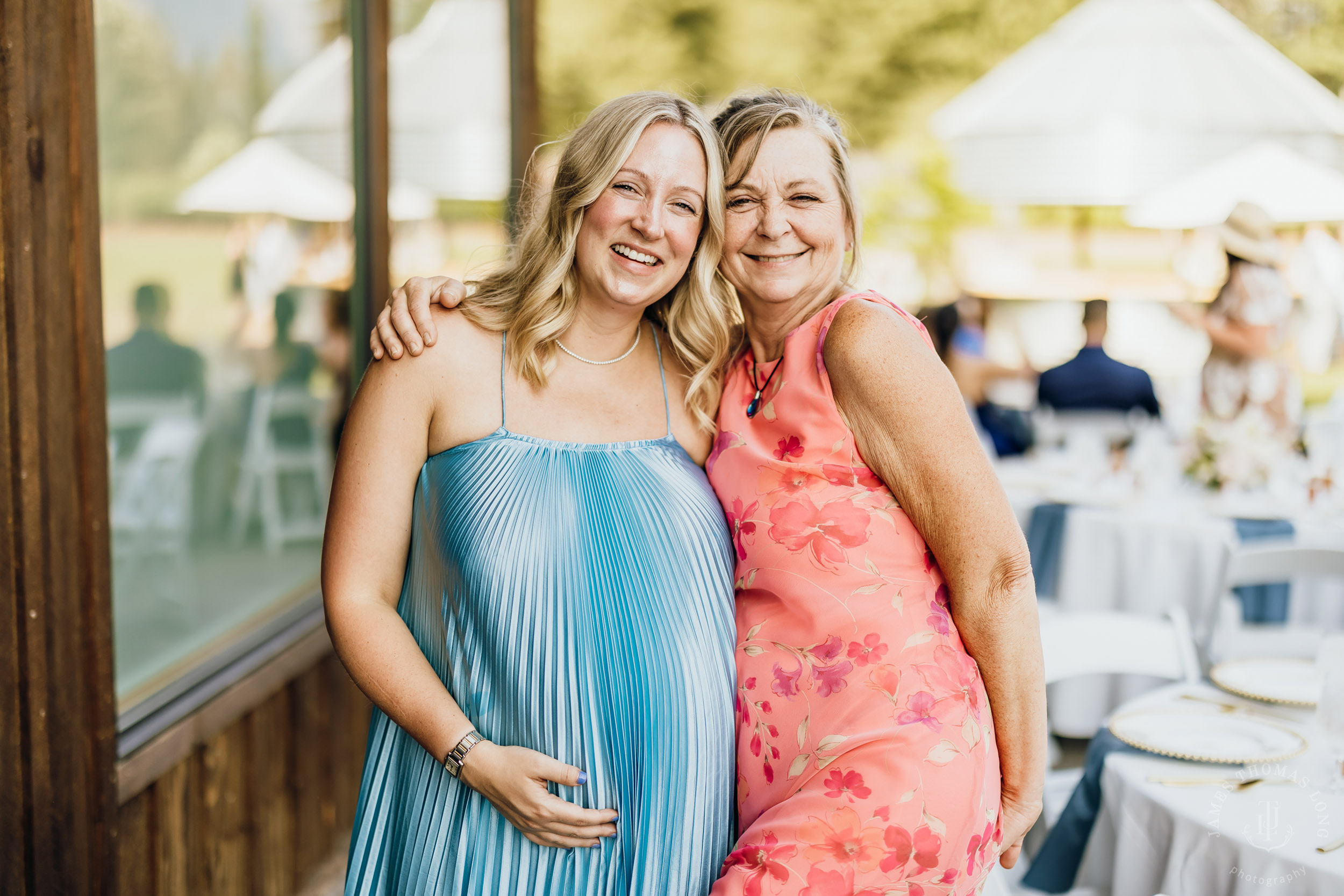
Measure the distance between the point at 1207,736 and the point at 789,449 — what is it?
1319 mm

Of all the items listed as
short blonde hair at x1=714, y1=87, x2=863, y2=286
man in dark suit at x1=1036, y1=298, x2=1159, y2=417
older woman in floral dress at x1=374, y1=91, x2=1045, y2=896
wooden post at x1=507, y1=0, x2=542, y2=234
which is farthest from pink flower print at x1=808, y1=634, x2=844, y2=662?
man in dark suit at x1=1036, y1=298, x2=1159, y2=417

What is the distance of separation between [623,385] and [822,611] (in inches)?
21.9

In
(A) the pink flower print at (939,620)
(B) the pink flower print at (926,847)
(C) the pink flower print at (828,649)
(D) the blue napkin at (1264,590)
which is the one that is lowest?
(D) the blue napkin at (1264,590)

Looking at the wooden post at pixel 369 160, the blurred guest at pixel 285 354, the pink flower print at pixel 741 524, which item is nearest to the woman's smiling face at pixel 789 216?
the pink flower print at pixel 741 524

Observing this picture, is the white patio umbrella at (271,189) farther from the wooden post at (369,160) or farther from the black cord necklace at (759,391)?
the black cord necklace at (759,391)

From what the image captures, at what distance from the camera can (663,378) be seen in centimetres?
203

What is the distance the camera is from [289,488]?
4023 millimetres

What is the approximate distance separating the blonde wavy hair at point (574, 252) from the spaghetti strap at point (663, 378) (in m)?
0.04

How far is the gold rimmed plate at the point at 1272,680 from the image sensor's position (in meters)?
2.64

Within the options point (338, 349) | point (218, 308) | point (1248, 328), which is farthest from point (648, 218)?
point (1248, 328)

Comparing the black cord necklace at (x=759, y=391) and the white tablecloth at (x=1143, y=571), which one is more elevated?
the black cord necklace at (x=759, y=391)

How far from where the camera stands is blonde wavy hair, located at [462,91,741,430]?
1.83 metres

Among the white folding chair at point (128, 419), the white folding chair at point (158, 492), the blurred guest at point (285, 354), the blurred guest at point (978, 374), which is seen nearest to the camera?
the white folding chair at point (128, 419)

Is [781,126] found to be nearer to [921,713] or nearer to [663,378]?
[663,378]
